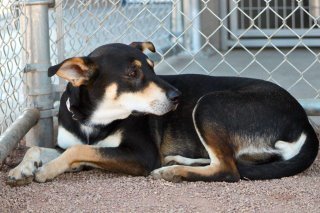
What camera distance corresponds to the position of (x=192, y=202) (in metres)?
3.08

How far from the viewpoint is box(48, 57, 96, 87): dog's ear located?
3486mm

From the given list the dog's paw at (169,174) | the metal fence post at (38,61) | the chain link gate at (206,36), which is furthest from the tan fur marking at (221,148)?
the chain link gate at (206,36)

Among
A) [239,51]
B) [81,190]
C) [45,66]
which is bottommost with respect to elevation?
[239,51]

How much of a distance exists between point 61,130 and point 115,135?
30cm

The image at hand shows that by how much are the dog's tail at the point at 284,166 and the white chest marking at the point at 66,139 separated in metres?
0.82

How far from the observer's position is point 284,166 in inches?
137

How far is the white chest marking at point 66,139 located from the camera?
12.3 feet

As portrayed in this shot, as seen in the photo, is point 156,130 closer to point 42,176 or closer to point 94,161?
point 94,161

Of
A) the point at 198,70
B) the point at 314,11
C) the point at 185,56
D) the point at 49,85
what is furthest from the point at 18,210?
the point at 314,11

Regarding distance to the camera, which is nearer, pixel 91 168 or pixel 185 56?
pixel 91 168

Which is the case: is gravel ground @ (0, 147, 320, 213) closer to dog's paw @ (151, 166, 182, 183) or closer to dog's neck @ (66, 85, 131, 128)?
dog's paw @ (151, 166, 182, 183)

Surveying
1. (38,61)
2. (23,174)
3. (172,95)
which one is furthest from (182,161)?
(38,61)

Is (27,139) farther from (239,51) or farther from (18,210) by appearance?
(239,51)

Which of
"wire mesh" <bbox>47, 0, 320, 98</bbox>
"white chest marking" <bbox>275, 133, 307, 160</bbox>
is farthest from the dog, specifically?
"wire mesh" <bbox>47, 0, 320, 98</bbox>
